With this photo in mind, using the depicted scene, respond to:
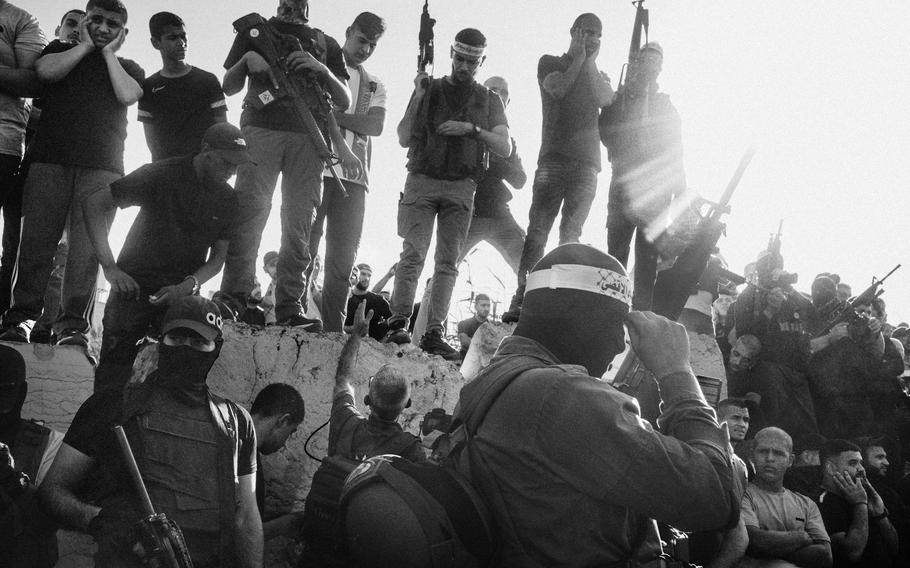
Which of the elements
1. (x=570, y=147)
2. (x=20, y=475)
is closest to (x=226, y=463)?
(x=20, y=475)

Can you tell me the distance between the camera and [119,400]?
434cm

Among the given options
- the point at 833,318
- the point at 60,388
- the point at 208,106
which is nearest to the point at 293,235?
the point at 208,106

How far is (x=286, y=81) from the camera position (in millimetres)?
6043

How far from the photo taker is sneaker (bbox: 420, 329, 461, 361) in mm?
6602

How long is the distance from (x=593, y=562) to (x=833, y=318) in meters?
7.46

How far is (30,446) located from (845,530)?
574 centimetres

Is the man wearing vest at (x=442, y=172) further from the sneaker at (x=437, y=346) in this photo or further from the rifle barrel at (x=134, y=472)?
the rifle barrel at (x=134, y=472)

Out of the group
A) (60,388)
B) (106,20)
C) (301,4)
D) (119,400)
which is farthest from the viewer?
(301,4)

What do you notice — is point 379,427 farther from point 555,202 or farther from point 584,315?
point 555,202

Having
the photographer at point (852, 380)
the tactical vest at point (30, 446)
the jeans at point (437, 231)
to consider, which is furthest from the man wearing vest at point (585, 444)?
the photographer at point (852, 380)

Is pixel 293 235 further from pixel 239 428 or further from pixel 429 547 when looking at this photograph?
pixel 429 547

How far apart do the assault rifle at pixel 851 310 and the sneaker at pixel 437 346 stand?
14.0 feet

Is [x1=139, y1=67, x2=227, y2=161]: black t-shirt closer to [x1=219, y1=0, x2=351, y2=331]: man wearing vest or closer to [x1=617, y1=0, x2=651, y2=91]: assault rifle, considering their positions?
[x1=219, y1=0, x2=351, y2=331]: man wearing vest

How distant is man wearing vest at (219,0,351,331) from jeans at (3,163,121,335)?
0.89 m
